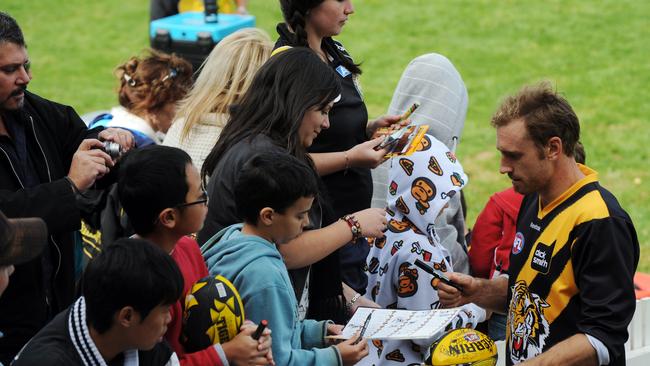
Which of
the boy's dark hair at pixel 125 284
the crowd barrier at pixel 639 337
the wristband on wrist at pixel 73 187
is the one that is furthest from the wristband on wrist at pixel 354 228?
the crowd barrier at pixel 639 337

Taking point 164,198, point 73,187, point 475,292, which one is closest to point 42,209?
point 73,187

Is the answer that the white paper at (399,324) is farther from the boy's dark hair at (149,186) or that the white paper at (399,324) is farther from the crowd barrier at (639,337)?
the crowd barrier at (639,337)

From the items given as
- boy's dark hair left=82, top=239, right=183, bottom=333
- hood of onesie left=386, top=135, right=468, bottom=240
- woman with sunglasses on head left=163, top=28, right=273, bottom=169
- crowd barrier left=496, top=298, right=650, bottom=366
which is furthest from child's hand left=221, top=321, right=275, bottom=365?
crowd barrier left=496, top=298, right=650, bottom=366

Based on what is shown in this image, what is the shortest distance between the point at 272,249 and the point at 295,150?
0.55 metres

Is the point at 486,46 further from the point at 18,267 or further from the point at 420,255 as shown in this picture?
the point at 18,267

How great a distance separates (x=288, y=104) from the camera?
13.8 feet

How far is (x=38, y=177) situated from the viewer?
4074mm

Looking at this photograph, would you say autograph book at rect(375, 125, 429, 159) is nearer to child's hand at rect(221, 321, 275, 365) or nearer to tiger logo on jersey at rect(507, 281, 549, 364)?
tiger logo on jersey at rect(507, 281, 549, 364)

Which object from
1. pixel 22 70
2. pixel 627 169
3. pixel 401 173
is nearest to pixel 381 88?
pixel 627 169

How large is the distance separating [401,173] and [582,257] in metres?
1.37

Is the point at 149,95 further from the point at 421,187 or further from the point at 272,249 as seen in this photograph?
the point at 272,249

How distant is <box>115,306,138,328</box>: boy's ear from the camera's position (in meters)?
3.07

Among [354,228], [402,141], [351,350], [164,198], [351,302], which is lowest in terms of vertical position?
[351,302]

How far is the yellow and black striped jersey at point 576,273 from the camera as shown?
3674mm
